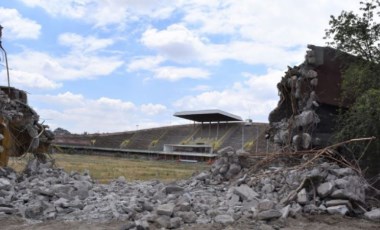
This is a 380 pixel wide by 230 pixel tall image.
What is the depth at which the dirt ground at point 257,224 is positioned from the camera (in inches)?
317

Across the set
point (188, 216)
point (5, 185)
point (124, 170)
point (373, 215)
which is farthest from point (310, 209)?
point (124, 170)

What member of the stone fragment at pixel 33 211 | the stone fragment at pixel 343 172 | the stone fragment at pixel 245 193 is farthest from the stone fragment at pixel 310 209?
the stone fragment at pixel 33 211

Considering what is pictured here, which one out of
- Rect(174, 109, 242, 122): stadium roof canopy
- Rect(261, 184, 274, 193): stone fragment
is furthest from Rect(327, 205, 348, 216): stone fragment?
Rect(174, 109, 242, 122): stadium roof canopy

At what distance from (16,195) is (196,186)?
13.8 ft

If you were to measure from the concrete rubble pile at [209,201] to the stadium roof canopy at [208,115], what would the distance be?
38.4 m

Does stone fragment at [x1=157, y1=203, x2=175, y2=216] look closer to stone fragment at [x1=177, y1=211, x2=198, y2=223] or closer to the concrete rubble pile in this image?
the concrete rubble pile

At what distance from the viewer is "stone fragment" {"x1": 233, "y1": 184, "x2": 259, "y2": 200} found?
973 centimetres

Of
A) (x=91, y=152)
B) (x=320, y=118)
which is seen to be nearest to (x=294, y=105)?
(x=320, y=118)

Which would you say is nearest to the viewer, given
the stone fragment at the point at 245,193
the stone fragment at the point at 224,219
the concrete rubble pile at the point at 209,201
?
the stone fragment at the point at 224,219

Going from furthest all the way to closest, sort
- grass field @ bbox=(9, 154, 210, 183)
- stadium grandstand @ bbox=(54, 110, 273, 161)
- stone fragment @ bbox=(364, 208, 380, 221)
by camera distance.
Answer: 1. stadium grandstand @ bbox=(54, 110, 273, 161)
2. grass field @ bbox=(9, 154, 210, 183)
3. stone fragment @ bbox=(364, 208, 380, 221)

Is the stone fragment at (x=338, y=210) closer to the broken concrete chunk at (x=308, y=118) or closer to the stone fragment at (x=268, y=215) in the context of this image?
the stone fragment at (x=268, y=215)

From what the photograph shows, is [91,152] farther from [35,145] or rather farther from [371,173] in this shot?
[371,173]

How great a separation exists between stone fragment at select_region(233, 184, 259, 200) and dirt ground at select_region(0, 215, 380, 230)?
49.9 inches

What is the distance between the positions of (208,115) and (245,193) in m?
42.1
